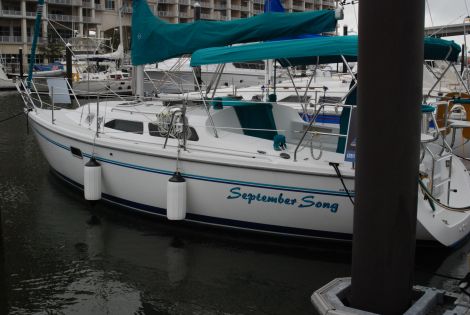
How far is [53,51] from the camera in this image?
200 feet

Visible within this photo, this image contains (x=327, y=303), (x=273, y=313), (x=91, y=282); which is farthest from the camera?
(x=91, y=282)

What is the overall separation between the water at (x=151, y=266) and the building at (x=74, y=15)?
5041 centimetres

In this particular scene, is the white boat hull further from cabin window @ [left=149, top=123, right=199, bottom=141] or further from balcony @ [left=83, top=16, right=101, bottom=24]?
balcony @ [left=83, top=16, right=101, bottom=24]

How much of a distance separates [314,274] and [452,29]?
49.7ft

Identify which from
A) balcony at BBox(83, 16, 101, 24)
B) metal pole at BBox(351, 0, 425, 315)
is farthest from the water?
balcony at BBox(83, 16, 101, 24)

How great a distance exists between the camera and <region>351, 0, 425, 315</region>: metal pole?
10.0 feet

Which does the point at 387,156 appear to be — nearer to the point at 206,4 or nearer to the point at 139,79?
the point at 139,79

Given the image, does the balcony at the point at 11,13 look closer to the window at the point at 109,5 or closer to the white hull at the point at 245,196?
the window at the point at 109,5

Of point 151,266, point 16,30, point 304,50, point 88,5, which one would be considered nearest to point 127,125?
point 151,266

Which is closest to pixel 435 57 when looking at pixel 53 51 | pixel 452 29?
pixel 452 29

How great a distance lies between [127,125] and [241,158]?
2811 millimetres

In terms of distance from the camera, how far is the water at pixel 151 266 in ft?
20.4

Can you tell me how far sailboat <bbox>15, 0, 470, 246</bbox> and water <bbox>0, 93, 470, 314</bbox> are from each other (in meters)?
0.29

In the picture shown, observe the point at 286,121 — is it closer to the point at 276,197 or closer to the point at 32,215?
the point at 276,197
